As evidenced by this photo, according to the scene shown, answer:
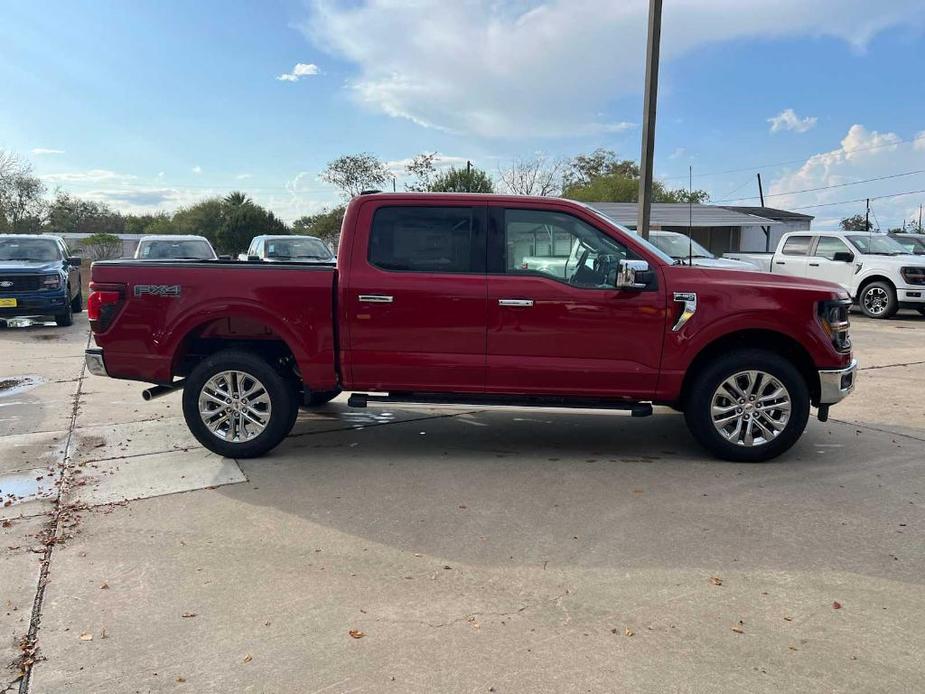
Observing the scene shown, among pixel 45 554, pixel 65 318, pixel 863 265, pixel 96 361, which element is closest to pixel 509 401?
pixel 45 554

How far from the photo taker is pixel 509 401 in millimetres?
5324

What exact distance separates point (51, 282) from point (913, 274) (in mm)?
17489

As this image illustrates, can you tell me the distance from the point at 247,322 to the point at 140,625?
2867mm

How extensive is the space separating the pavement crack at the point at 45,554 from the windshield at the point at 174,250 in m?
8.74

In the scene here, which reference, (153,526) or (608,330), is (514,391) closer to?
(608,330)

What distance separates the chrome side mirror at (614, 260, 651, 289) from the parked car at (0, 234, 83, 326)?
12079 millimetres

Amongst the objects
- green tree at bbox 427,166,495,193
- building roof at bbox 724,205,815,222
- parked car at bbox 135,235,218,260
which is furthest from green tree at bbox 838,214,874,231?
parked car at bbox 135,235,218,260

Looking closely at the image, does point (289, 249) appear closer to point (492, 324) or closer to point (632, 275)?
point (492, 324)

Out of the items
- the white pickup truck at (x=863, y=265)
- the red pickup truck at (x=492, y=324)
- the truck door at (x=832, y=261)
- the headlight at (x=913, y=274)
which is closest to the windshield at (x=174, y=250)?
the red pickup truck at (x=492, y=324)

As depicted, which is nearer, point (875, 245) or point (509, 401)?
point (509, 401)

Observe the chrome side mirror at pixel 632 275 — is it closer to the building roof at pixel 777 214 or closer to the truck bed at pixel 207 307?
the truck bed at pixel 207 307

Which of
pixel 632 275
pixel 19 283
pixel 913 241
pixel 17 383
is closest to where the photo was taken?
pixel 632 275

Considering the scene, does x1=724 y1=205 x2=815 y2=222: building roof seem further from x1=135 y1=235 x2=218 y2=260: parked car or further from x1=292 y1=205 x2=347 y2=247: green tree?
x1=135 y1=235 x2=218 y2=260: parked car

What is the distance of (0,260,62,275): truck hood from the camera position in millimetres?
12883
